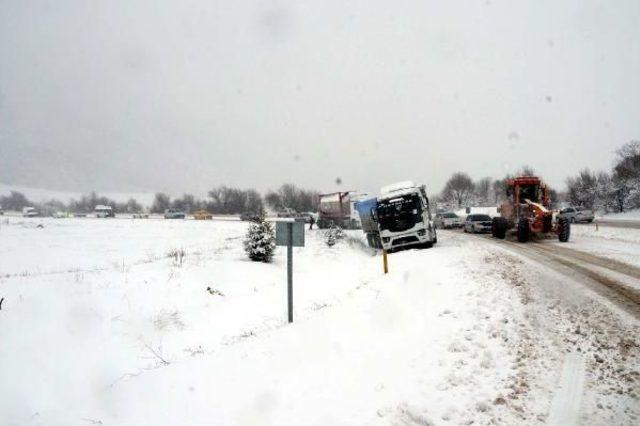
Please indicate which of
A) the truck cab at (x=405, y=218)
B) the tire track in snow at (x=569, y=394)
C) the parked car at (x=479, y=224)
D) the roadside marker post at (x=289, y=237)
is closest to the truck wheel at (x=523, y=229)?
the truck cab at (x=405, y=218)

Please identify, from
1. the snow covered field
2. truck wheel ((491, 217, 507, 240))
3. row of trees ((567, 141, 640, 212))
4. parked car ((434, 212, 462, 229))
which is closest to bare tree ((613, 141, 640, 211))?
row of trees ((567, 141, 640, 212))

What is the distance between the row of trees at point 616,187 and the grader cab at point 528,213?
38948 millimetres

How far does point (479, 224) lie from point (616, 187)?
1410 inches

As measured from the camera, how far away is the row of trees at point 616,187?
51031 mm

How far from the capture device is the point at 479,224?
2981cm

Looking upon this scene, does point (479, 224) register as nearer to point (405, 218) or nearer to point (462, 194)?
point (405, 218)

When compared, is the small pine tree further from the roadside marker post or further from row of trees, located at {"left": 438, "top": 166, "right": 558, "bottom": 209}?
row of trees, located at {"left": 438, "top": 166, "right": 558, "bottom": 209}

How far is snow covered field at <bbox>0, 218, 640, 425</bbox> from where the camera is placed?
522cm

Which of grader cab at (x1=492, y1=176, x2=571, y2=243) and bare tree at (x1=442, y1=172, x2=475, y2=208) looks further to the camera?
bare tree at (x1=442, y1=172, x2=475, y2=208)

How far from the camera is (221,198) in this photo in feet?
427

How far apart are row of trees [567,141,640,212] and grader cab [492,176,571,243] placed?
38948mm

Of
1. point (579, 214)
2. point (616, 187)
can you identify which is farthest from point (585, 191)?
point (579, 214)

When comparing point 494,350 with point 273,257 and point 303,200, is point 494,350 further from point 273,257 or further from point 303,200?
point 303,200

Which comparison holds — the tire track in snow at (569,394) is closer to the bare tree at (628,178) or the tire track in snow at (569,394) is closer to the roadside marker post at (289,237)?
the roadside marker post at (289,237)
